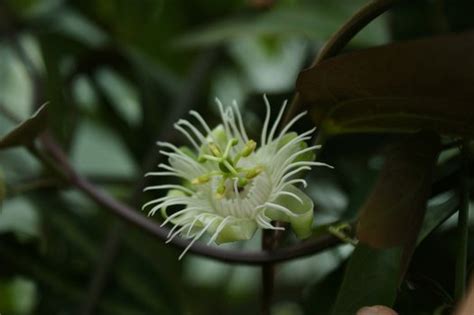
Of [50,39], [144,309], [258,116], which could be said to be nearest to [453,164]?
[258,116]

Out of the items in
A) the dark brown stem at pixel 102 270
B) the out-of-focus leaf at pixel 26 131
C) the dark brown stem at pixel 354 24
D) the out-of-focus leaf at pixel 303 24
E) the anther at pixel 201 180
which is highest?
the dark brown stem at pixel 354 24

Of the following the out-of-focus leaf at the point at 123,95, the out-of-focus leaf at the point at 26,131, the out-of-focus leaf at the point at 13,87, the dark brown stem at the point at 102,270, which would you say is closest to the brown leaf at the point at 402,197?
the out-of-focus leaf at the point at 26,131

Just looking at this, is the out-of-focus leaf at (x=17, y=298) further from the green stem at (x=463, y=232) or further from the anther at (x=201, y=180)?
the green stem at (x=463, y=232)

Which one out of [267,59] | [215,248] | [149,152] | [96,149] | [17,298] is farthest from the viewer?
[267,59]

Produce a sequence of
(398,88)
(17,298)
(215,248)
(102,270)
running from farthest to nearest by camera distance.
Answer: (17,298), (102,270), (215,248), (398,88)

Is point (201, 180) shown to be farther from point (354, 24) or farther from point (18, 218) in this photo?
point (18, 218)

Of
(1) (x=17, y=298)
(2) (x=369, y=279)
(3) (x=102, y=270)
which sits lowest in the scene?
(1) (x=17, y=298)

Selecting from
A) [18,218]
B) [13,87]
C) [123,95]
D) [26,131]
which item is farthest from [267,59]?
[26,131]
